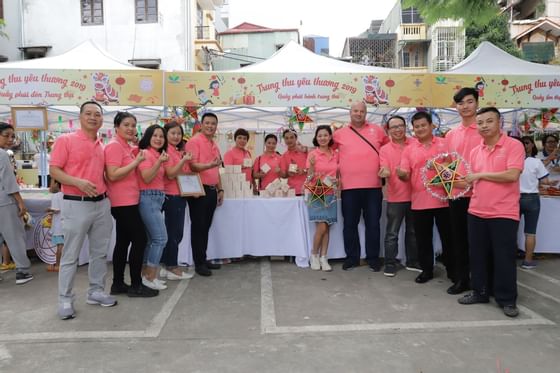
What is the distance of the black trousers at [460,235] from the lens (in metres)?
4.14

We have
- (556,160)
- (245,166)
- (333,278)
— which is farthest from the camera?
(556,160)

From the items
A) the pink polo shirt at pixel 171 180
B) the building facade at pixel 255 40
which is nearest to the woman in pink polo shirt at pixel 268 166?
the pink polo shirt at pixel 171 180

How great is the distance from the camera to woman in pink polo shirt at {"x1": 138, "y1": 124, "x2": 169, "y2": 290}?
396 centimetres

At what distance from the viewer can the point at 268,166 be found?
5945 mm

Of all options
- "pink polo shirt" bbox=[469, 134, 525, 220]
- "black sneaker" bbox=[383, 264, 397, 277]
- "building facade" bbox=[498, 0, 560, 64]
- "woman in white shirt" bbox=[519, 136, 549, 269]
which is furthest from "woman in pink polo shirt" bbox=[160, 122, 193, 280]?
"building facade" bbox=[498, 0, 560, 64]

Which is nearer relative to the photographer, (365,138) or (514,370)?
(514,370)

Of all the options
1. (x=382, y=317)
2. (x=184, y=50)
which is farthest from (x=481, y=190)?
(x=184, y=50)

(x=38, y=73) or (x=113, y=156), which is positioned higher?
(x=38, y=73)

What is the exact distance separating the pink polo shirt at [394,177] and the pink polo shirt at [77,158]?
294 centimetres

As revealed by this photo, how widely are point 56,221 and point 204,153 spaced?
2.05m

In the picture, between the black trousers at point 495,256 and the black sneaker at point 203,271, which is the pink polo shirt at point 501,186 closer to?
the black trousers at point 495,256

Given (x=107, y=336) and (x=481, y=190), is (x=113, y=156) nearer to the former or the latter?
(x=107, y=336)

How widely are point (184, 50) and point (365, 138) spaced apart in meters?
14.6

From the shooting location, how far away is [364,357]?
2.85m
